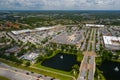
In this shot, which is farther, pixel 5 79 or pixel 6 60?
pixel 6 60

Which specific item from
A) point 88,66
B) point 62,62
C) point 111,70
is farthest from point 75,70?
point 111,70

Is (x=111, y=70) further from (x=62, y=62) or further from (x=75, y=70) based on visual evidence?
(x=62, y=62)

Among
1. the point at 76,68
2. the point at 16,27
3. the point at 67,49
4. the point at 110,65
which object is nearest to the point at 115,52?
the point at 110,65

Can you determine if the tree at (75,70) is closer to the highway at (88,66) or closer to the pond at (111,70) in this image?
the highway at (88,66)

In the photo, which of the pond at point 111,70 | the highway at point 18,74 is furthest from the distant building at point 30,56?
the pond at point 111,70

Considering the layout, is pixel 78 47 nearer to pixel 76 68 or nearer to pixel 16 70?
pixel 76 68

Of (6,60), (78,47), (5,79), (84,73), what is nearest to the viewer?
(5,79)
